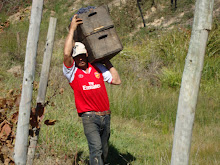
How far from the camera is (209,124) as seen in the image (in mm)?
7996

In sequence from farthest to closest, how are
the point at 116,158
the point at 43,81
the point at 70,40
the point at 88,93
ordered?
the point at 116,158, the point at 43,81, the point at 88,93, the point at 70,40

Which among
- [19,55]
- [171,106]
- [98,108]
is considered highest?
[19,55]

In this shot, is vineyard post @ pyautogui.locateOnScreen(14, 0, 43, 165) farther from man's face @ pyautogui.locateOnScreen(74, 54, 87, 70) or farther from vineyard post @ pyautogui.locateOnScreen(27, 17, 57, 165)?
vineyard post @ pyautogui.locateOnScreen(27, 17, 57, 165)

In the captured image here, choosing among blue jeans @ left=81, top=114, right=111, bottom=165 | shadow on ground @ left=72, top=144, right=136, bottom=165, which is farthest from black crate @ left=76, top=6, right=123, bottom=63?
shadow on ground @ left=72, top=144, right=136, bottom=165

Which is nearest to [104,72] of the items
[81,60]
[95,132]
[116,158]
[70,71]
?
[81,60]

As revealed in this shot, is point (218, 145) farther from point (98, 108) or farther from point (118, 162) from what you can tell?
point (98, 108)

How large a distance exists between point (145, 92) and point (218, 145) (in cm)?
341

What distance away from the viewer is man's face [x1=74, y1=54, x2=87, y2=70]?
4.42m

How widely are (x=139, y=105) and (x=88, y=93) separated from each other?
4212 mm

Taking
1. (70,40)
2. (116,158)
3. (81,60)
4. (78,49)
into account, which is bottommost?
(116,158)

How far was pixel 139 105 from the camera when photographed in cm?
845

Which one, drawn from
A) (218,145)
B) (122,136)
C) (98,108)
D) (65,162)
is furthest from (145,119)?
(98,108)

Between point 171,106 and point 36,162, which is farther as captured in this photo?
point 171,106

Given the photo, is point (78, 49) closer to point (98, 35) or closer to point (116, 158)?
point (98, 35)
